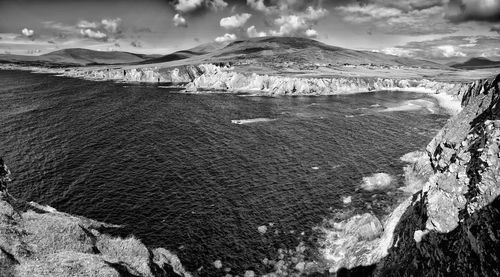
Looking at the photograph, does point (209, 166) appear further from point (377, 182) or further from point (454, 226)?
point (454, 226)

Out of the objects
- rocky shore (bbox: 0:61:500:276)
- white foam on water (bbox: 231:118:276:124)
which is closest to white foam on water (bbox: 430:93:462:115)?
white foam on water (bbox: 231:118:276:124)

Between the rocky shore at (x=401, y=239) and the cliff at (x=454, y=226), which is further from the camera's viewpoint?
the rocky shore at (x=401, y=239)

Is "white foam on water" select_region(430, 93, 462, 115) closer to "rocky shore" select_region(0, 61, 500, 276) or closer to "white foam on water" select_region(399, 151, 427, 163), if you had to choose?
"white foam on water" select_region(399, 151, 427, 163)

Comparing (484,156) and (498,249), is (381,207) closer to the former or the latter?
(484,156)

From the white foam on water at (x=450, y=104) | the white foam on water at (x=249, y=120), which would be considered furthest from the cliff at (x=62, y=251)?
the white foam on water at (x=450, y=104)

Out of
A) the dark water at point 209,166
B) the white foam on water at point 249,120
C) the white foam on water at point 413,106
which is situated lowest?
the dark water at point 209,166

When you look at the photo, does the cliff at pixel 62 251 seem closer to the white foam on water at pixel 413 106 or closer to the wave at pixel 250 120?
the wave at pixel 250 120
